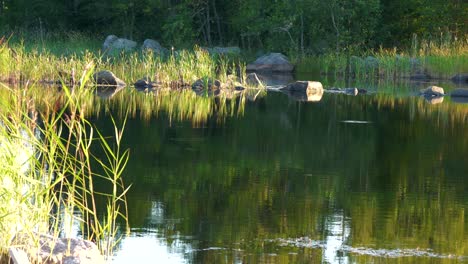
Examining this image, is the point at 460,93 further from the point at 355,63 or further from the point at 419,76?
the point at 355,63

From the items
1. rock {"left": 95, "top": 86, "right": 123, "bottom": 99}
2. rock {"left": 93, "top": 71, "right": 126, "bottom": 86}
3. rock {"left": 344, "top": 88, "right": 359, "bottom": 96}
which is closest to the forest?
rock {"left": 344, "top": 88, "right": 359, "bottom": 96}

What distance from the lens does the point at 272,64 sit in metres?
40.0

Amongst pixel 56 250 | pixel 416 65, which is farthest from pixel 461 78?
pixel 56 250

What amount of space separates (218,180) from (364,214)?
237cm

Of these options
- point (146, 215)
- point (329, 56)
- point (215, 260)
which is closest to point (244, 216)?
point (146, 215)

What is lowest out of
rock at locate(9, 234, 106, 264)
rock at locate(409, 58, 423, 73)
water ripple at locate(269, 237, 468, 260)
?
water ripple at locate(269, 237, 468, 260)

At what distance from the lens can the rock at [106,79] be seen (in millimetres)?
28188

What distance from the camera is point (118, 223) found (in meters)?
8.50

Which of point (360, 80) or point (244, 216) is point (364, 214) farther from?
point (360, 80)

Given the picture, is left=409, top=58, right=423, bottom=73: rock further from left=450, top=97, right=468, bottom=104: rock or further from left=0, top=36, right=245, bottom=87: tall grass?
left=450, top=97, right=468, bottom=104: rock

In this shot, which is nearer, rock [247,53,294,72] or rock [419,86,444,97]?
rock [419,86,444,97]

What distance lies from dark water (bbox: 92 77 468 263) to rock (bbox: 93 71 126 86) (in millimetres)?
9497

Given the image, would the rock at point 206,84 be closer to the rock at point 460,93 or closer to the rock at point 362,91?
the rock at point 362,91

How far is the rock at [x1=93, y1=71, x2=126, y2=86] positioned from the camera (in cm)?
2819
